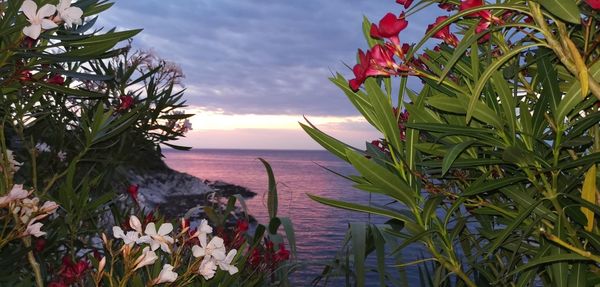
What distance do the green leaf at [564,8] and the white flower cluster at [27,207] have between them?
4.33 ft

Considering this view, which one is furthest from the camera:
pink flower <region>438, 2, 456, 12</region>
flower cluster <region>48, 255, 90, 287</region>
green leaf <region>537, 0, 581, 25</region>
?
flower cluster <region>48, 255, 90, 287</region>

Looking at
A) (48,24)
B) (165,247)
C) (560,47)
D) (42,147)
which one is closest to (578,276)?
(560,47)

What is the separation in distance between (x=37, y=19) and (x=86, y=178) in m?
1.09

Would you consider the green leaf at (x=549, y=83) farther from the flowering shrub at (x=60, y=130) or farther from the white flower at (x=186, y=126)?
the white flower at (x=186, y=126)

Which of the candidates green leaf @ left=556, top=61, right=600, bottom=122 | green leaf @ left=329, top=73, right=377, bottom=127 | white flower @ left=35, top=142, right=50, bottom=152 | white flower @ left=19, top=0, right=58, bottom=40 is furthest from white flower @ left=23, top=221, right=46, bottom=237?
white flower @ left=35, top=142, right=50, bottom=152

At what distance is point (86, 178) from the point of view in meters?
2.22

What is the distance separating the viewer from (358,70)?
1.37 meters

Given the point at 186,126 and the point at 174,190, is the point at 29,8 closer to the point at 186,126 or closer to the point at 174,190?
the point at 186,126

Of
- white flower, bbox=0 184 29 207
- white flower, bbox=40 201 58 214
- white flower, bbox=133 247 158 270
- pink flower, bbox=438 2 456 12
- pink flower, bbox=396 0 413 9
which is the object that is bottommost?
white flower, bbox=133 247 158 270

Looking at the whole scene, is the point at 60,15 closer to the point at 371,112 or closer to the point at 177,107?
the point at 371,112

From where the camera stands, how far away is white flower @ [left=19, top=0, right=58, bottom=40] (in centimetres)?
123

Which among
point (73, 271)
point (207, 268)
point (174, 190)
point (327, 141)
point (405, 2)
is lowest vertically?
point (174, 190)

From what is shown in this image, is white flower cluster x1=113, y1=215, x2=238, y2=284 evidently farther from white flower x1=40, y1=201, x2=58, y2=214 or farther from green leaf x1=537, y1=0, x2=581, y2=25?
green leaf x1=537, y1=0, x2=581, y2=25

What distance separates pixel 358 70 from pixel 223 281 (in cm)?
92
